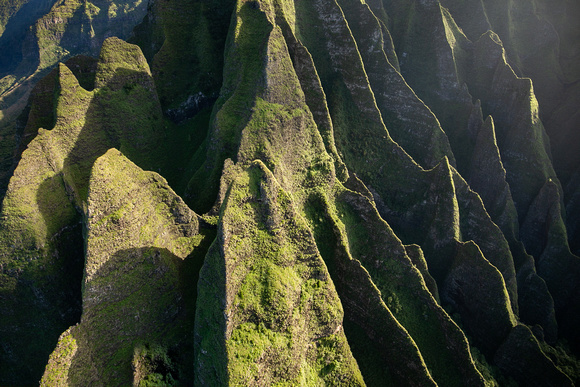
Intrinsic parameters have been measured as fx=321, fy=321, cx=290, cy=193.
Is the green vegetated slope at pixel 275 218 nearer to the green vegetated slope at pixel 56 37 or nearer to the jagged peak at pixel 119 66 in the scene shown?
the jagged peak at pixel 119 66

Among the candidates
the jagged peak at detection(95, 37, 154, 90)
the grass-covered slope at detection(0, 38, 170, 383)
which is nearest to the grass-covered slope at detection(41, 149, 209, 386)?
the grass-covered slope at detection(0, 38, 170, 383)

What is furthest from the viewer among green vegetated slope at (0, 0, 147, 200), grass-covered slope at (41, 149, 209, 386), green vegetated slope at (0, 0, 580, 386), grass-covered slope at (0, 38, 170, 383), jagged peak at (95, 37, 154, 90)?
green vegetated slope at (0, 0, 147, 200)

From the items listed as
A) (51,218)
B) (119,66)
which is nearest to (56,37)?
(119,66)

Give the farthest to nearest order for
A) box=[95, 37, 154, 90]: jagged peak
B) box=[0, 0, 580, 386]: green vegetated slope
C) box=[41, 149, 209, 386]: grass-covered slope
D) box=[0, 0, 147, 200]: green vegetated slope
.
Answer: box=[0, 0, 147, 200]: green vegetated slope < box=[95, 37, 154, 90]: jagged peak < box=[0, 0, 580, 386]: green vegetated slope < box=[41, 149, 209, 386]: grass-covered slope

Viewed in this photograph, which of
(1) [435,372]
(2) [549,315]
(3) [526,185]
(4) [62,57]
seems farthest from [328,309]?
(4) [62,57]

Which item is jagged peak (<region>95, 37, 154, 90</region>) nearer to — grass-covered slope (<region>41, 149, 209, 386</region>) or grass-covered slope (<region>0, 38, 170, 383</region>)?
grass-covered slope (<region>0, 38, 170, 383</region>)

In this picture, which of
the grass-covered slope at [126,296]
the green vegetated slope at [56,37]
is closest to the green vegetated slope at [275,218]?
the grass-covered slope at [126,296]

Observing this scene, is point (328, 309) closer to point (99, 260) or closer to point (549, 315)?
point (99, 260)

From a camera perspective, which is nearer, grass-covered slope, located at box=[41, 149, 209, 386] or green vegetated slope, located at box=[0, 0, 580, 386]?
grass-covered slope, located at box=[41, 149, 209, 386]
